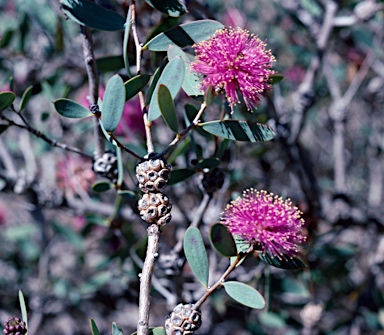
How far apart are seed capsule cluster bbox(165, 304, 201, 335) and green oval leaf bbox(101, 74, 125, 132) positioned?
322 millimetres

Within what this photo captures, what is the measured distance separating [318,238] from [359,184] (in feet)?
4.54

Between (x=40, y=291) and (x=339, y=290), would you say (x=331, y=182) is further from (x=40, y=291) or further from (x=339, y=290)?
(x=40, y=291)

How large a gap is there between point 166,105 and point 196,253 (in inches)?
9.8

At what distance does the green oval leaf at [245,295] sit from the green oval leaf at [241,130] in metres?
0.25

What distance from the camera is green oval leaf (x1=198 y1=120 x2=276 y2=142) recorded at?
0.92m

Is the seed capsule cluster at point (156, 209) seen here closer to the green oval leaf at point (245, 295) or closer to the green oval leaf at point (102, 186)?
the green oval leaf at point (245, 295)

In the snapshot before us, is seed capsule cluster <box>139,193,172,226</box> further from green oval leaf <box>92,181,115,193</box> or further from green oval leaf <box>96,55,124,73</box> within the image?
green oval leaf <box>96,55,124,73</box>

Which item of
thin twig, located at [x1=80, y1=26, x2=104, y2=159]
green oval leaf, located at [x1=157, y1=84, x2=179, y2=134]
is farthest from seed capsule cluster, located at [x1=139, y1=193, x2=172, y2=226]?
thin twig, located at [x1=80, y1=26, x2=104, y2=159]

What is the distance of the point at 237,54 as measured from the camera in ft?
3.07

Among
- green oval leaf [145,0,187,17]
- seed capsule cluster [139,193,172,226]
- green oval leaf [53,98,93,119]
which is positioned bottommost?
seed capsule cluster [139,193,172,226]

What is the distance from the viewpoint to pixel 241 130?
922 mm

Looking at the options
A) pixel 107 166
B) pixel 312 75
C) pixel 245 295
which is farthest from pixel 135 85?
pixel 312 75

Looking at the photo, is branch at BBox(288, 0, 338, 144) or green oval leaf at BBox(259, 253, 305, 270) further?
branch at BBox(288, 0, 338, 144)

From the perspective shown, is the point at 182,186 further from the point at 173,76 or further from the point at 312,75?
the point at 173,76
